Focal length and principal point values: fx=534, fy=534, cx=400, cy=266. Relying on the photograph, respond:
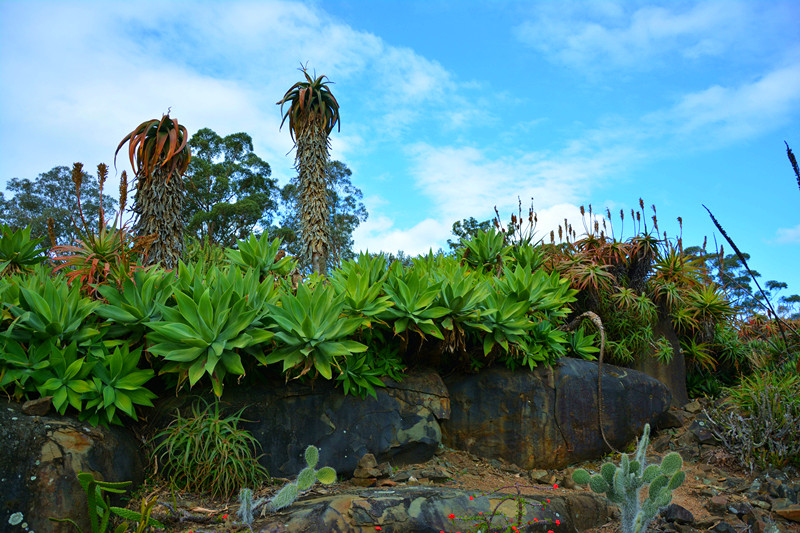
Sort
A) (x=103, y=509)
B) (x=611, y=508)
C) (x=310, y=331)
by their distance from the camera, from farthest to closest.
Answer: (x=611, y=508) → (x=310, y=331) → (x=103, y=509)

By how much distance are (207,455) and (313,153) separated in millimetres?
6386

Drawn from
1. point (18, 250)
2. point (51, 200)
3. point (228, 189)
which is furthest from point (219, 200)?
point (18, 250)

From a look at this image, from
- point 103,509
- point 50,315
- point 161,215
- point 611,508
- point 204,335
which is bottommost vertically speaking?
point 611,508

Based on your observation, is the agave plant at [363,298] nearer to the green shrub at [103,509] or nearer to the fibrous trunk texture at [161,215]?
the green shrub at [103,509]

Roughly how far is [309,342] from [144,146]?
367 cm

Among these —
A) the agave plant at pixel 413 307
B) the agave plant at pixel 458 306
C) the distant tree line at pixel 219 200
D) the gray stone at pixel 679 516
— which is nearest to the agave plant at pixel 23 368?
the agave plant at pixel 413 307

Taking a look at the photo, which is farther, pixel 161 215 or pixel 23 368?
pixel 161 215

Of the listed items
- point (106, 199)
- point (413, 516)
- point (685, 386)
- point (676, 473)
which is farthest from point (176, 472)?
point (106, 199)

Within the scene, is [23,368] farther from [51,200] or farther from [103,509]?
[51,200]

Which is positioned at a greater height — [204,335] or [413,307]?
[413,307]

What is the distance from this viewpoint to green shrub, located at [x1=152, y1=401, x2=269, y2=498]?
3971mm

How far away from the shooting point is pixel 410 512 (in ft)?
11.9

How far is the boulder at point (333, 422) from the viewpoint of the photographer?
4375mm

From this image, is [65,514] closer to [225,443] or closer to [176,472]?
[176,472]
